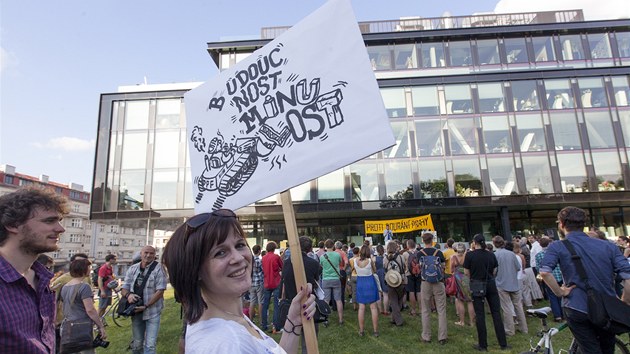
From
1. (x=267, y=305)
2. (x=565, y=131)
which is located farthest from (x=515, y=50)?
(x=267, y=305)

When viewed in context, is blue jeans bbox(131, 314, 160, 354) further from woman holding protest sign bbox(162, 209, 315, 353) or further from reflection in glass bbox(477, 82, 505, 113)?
reflection in glass bbox(477, 82, 505, 113)

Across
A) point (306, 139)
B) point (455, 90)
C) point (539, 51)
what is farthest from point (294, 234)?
point (539, 51)

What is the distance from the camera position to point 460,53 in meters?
30.0

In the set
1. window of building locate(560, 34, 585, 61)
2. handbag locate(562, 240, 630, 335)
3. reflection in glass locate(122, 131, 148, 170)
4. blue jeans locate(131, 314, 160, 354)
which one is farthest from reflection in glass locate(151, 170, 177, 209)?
window of building locate(560, 34, 585, 61)

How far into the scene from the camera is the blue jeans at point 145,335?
584cm

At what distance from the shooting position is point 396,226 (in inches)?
761

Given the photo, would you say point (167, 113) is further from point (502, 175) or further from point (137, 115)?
point (502, 175)

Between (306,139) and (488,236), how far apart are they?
28049mm

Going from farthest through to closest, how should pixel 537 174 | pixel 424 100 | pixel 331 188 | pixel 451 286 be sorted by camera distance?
pixel 424 100
pixel 331 188
pixel 537 174
pixel 451 286

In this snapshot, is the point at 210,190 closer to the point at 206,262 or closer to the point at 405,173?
the point at 206,262

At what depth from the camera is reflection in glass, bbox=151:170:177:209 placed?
26250 mm

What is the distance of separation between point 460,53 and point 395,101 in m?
8.39

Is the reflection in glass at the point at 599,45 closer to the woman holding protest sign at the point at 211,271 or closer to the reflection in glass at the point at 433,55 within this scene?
the reflection in glass at the point at 433,55

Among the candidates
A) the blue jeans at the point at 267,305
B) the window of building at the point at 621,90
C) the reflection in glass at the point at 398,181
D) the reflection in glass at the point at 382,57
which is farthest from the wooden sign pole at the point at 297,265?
the window of building at the point at 621,90
